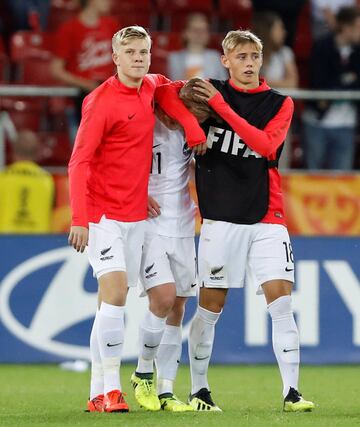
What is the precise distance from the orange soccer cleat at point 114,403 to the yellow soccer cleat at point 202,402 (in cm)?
48

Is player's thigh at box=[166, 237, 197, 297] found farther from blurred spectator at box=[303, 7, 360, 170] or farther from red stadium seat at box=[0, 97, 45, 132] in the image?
Answer: red stadium seat at box=[0, 97, 45, 132]

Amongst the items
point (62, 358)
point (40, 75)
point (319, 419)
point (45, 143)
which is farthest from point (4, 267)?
point (319, 419)

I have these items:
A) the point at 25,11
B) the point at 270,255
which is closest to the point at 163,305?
the point at 270,255

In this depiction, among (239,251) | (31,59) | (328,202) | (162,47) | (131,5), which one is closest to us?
(239,251)

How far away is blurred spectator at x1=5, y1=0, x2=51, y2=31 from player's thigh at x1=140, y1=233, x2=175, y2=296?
6906 mm

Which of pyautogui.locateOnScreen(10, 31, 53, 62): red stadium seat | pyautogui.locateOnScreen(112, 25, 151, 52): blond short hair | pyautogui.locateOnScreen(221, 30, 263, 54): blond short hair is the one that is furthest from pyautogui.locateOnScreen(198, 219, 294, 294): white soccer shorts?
pyautogui.locateOnScreen(10, 31, 53, 62): red stadium seat

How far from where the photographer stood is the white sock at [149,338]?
7.12m

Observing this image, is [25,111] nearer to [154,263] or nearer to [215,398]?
[215,398]

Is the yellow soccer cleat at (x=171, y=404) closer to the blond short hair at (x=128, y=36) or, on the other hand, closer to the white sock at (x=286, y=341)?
the white sock at (x=286, y=341)

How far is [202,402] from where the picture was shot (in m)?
7.14

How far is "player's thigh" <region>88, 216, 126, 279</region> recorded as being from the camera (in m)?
6.82

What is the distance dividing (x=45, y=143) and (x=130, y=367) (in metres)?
3.22

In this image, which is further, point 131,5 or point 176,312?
point 131,5

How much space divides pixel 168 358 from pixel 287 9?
23.2ft
